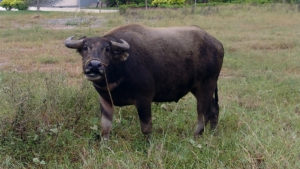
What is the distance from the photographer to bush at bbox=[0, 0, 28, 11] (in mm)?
30231

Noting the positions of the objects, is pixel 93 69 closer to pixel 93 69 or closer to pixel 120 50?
pixel 93 69

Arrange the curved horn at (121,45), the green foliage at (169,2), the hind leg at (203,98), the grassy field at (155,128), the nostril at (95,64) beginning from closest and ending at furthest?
the grassy field at (155,128), the nostril at (95,64), the curved horn at (121,45), the hind leg at (203,98), the green foliage at (169,2)

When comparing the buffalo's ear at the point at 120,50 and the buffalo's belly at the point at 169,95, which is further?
the buffalo's belly at the point at 169,95

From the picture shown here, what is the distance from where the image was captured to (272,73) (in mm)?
7691

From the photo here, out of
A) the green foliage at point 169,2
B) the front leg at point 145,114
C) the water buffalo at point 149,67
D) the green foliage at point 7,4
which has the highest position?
the water buffalo at point 149,67

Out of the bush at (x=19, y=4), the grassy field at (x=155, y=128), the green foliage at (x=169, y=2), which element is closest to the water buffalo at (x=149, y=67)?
the grassy field at (x=155, y=128)

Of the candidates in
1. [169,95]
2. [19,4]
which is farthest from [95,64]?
[19,4]

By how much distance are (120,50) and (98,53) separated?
242 millimetres

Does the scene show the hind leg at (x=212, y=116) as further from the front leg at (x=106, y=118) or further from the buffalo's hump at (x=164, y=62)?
the front leg at (x=106, y=118)

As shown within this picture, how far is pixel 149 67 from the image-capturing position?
4242 millimetres

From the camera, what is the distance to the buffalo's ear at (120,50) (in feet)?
12.9

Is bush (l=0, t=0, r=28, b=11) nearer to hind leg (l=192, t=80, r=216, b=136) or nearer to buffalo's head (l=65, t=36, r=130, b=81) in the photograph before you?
hind leg (l=192, t=80, r=216, b=136)

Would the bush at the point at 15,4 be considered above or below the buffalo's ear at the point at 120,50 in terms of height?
below

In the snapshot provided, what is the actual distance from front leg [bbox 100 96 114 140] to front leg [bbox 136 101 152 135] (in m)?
0.32
